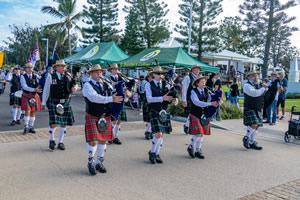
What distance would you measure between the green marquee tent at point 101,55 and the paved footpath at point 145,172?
11025mm

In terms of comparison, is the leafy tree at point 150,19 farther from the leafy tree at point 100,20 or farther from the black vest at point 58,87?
the black vest at point 58,87

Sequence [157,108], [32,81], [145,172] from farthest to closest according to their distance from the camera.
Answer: [32,81], [157,108], [145,172]

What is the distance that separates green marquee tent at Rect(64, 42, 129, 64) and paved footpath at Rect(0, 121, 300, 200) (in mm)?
11025

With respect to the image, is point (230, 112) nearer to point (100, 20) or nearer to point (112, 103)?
point (112, 103)

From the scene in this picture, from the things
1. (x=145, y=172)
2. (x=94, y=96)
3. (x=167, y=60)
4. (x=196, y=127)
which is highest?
(x=167, y=60)

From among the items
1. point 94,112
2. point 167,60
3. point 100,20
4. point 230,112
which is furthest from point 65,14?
point 94,112

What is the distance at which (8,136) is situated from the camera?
7.10 metres

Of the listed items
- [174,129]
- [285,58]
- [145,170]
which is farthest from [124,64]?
[285,58]

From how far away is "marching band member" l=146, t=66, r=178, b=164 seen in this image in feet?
17.3

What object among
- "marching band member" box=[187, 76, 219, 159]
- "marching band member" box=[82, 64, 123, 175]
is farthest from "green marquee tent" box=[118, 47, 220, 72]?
"marching band member" box=[82, 64, 123, 175]

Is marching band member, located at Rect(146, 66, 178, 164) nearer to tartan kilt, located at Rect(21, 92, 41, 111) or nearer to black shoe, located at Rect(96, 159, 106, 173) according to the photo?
black shoe, located at Rect(96, 159, 106, 173)

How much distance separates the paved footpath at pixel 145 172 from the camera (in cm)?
396

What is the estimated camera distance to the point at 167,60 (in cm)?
1350

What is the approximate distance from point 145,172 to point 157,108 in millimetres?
1238
